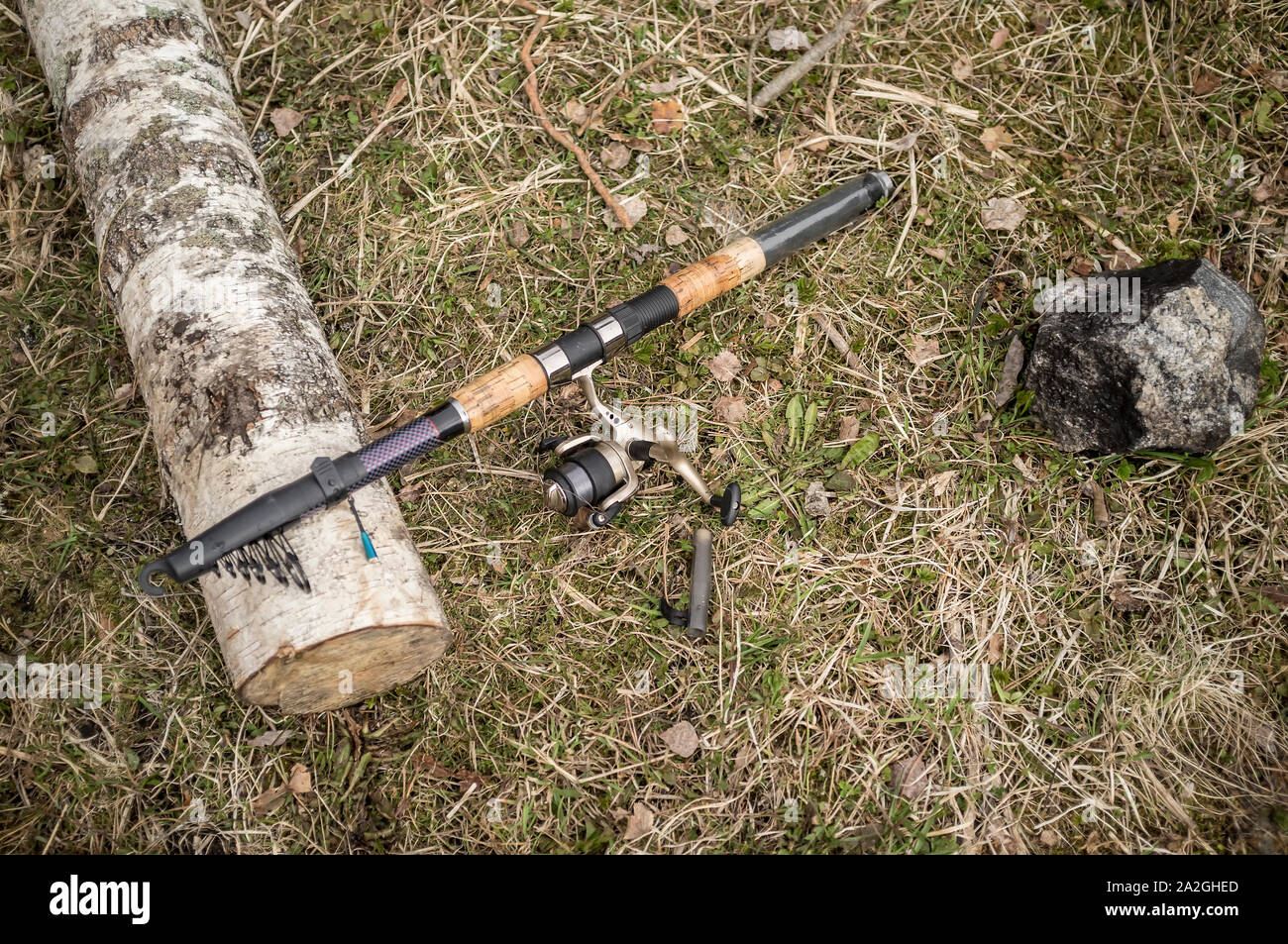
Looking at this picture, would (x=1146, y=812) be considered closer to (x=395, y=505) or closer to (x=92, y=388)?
(x=395, y=505)

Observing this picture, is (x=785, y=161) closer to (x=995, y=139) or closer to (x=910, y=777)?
(x=995, y=139)

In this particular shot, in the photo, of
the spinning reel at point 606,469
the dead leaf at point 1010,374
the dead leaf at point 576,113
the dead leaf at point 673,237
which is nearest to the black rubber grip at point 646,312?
the spinning reel at point 606,469

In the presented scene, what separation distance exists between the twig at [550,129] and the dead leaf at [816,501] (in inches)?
67.7

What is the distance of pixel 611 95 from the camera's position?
15.8ft

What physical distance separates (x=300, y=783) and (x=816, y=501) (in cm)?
265

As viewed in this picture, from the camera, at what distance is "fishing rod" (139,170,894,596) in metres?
3.13

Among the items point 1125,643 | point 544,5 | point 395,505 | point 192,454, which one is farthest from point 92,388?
point 1125,643

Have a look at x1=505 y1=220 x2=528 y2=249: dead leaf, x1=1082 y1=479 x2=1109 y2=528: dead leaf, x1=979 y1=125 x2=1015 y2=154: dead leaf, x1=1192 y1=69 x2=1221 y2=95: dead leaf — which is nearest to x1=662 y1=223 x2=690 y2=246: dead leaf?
x1=505 y1=220 x2=528 y2=249: dead leaf

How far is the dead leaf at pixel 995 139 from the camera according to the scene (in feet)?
15.7

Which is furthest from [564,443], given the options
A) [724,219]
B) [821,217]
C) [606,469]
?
[821,217]

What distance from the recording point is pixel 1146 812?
12.1ft

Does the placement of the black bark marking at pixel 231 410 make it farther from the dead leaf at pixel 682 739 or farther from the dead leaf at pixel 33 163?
the dead leaf at pixel 33 163

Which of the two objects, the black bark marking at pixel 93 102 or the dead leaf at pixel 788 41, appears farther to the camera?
the dead leaf at pixel 788 41

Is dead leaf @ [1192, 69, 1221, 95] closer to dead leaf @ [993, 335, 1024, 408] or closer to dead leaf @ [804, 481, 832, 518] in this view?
dead leaf @ [993, 335, 1024, 408]
